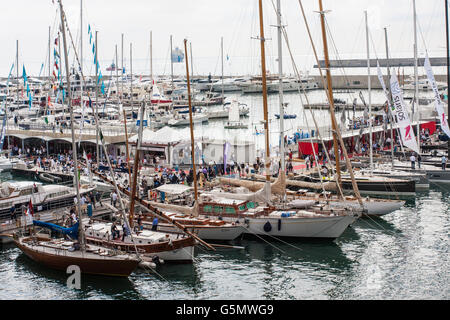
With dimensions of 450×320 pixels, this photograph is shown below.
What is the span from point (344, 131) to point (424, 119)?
15546 mm

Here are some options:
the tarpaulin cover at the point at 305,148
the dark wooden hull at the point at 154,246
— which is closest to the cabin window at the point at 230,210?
the dark wooden hull at the point at 154,246

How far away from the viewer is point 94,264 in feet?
95.5

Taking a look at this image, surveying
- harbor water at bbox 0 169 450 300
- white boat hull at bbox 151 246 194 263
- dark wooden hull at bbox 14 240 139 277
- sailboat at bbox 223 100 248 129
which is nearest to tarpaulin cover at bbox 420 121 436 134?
sailboat at bbox 223 100 248 129

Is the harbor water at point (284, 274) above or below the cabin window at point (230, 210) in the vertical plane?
below

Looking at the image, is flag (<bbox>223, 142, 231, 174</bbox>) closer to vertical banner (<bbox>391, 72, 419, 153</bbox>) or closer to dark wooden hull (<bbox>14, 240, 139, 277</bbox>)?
vertical banner (<bbox>391, 72, 419, 153</bbox>)

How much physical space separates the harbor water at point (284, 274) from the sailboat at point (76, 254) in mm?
525

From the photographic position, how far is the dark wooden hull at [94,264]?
1134 inches

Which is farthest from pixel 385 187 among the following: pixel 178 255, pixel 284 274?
pixel 178 255

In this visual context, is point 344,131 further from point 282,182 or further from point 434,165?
point 282,182

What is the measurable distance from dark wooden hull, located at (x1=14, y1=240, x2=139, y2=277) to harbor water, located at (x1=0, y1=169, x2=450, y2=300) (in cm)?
36

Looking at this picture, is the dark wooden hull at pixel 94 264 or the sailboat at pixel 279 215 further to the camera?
the sailboat at pixel 279 215

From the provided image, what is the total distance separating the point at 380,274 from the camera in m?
30.0

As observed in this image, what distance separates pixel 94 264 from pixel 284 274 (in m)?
9.46

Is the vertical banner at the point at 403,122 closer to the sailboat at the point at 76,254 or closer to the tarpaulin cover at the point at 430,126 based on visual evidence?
the tarpaulin cover at the point at 430,126
